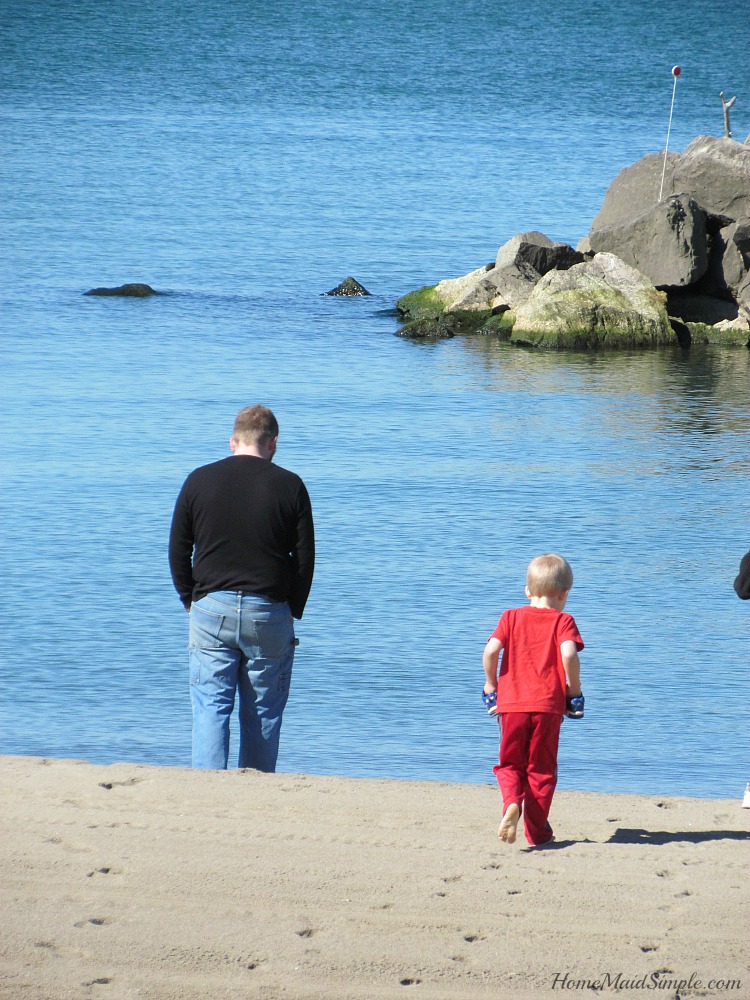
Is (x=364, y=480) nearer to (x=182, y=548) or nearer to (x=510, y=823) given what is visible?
(x=182, y=548)

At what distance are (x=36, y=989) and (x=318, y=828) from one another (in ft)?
4.73

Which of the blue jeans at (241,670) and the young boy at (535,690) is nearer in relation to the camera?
the young boy at (535,690)

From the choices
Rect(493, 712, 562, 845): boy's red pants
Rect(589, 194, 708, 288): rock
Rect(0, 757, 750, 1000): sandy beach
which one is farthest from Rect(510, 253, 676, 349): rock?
Rect(493, 712, 562, 845): boy's red pants

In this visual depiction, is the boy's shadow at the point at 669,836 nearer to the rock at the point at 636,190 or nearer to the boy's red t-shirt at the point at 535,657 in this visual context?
the boy's red t-shirt at the point at 535,657

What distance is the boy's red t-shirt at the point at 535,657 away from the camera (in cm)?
545

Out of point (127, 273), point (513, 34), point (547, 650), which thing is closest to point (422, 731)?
point (547, 650)

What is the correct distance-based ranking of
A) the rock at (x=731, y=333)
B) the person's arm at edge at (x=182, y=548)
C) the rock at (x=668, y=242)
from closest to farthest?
the person's arm at edge at (x=182, y=548)
the rock at (x=668, y=242)
the rock at (x=731, y=333)

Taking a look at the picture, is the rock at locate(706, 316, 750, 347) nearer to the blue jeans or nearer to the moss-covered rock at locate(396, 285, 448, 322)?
the moss-covered rock at locate(396, 285, 448, 322)

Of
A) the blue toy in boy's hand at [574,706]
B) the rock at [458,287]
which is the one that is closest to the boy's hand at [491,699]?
the blue toy in boy's hand at [574,706]

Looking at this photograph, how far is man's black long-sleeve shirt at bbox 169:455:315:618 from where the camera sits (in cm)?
587

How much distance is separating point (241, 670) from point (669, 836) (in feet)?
5.77

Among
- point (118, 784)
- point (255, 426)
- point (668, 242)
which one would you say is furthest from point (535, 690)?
point (668, 242)

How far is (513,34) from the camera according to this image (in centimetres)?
12812

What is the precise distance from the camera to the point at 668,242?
24.0 m
